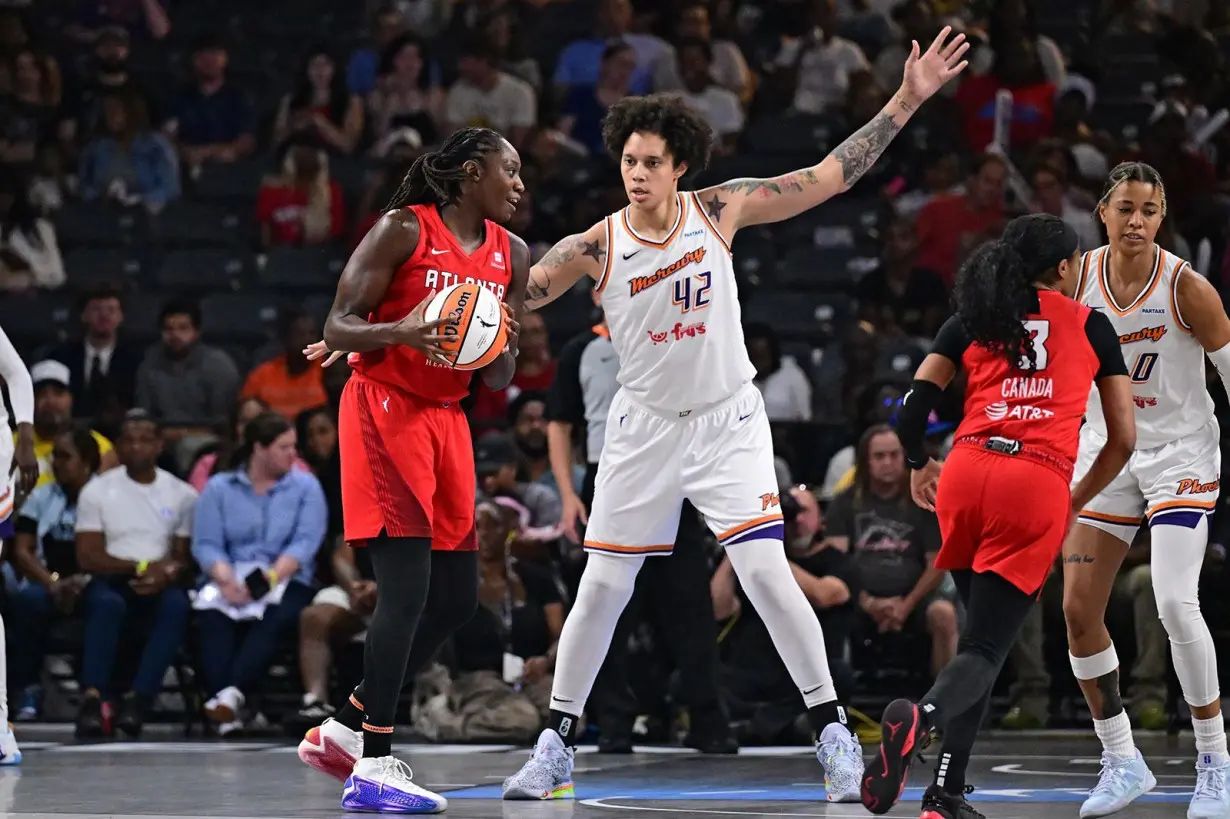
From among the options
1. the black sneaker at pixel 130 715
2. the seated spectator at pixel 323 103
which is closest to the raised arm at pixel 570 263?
the black sneaker at pixel 130 715

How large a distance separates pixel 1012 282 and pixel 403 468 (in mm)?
1998

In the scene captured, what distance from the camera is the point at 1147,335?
6.35 m

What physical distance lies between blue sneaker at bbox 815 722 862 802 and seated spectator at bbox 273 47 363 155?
9.72 meters

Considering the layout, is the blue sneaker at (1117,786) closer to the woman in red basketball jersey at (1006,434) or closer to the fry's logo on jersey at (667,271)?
the woman in red basketball jersey at (1006,434)

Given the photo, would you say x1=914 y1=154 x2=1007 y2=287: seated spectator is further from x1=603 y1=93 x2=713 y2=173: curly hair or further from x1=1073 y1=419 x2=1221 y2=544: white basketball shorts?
x1=603 y1=93 x2=713 y2=173: curly hair

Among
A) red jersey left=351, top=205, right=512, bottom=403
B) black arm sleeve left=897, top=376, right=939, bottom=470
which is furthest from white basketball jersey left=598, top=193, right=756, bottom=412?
black arm sleeve left=897, top=376, right=939, bottom=470

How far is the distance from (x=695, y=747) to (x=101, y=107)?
8.93m

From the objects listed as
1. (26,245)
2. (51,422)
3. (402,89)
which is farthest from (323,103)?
(51,422)

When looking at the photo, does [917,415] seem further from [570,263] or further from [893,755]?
[570,263]

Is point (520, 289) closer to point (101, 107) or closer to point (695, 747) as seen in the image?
point (695, 747)

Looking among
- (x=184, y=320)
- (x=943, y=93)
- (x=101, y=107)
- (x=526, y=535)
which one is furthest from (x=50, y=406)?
(x=943, y=93)

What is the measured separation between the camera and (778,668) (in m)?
9.18

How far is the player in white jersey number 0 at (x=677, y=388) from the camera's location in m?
6.24

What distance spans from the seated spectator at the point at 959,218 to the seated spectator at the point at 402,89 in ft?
14.4
